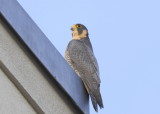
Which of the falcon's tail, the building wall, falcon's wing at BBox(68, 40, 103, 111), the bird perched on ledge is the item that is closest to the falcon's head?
the bird perched on ledge

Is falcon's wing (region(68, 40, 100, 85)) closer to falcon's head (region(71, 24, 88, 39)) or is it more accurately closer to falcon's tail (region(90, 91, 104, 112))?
falcon's tail (region(90, 91, 104, 112))

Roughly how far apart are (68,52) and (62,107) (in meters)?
3.42

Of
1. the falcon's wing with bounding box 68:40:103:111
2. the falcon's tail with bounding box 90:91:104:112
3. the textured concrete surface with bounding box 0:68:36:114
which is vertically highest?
the textured concrete surface with bounding box 0:68:36:114

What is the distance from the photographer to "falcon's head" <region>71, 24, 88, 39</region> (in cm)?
864

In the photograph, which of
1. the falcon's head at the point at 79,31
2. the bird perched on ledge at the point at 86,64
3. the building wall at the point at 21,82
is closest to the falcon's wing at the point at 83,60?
the bird perched on ledge at the point at 86,64

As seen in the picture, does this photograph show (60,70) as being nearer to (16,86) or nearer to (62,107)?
(62,107)

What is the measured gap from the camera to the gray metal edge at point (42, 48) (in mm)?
3314

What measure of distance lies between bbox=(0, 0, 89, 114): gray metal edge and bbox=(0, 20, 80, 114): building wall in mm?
45

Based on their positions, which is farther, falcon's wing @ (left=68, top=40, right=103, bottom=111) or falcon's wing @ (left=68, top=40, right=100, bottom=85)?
falcon's wing @ (left=68, top=40, right=100, bottom=85)

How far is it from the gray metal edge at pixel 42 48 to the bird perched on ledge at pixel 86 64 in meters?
1.73

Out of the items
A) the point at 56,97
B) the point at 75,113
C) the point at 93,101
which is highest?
→ the point at 56,97

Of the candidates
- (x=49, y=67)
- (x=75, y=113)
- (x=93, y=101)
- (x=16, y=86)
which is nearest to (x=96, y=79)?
(x=93, y=101)

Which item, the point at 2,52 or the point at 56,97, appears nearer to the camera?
the point at 2,52

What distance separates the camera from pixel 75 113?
4.03 meters
